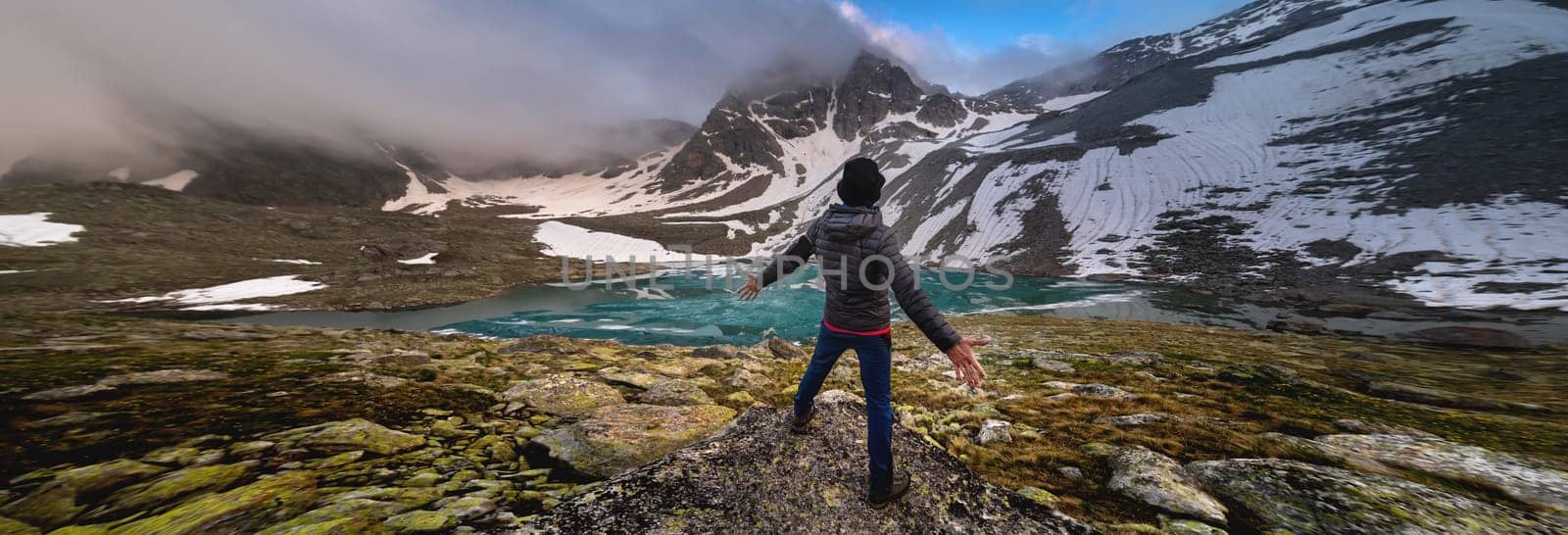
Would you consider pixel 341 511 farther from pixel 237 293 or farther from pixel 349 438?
pixel 237 293

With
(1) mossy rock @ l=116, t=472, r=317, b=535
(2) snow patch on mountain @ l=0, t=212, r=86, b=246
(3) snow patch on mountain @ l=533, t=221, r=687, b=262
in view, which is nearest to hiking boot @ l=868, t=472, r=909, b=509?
(1) mossy rock @ l=116, t=472, r=317, b=535

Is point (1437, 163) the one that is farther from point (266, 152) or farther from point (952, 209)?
point (266, 152)

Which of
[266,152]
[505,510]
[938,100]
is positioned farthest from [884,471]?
[266,152]

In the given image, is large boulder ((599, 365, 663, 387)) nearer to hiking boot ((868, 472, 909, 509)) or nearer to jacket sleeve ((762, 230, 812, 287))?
jacket sleeve ((762, 230, 812, 287))

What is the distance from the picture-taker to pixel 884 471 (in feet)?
11.4

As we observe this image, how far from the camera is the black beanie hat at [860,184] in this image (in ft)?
12.6

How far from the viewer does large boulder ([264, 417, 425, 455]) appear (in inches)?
153

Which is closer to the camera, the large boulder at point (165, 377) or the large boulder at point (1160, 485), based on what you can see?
the large boulder at point (1160, 485)

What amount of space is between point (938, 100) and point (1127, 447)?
19883cm

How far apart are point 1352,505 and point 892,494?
10.0ft

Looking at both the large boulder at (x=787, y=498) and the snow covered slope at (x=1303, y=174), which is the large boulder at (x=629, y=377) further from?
the snow covered slope at (x=1303, y=174)

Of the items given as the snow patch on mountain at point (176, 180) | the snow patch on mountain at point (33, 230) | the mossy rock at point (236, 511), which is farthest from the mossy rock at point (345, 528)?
the snow patch on mountain at point (176, 180)

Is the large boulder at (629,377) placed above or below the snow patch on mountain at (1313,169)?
below

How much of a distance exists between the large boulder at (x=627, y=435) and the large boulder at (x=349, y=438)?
1.14 m
